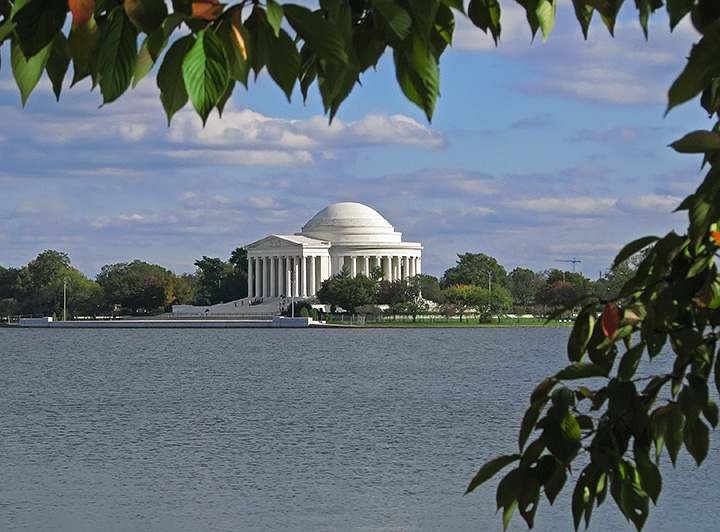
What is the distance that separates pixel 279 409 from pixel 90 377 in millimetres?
21793

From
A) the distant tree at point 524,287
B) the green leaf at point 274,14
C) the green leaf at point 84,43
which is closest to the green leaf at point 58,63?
the green leaf at point 84,43

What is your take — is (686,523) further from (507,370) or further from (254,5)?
(507,370)

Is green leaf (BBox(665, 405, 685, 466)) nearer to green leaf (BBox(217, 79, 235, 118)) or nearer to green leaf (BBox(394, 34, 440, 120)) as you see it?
green leaf (BBox(394, 34, 440, 120))

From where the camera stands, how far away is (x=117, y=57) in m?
1.94

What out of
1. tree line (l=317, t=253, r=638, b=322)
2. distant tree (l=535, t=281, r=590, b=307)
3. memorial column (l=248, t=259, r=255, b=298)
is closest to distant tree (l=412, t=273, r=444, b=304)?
tree line (l=317, t=253, r=638, b=322)

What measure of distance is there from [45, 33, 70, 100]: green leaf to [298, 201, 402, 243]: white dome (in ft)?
479

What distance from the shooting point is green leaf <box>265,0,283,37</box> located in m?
1.87

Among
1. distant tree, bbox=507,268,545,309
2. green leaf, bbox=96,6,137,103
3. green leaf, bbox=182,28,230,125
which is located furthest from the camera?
distant tree, bbox=507,268,545,309

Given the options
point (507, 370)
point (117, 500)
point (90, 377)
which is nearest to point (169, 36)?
point (117, 500)

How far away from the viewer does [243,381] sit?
53.7 m

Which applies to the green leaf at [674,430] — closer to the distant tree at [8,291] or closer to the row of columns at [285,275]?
the row of columns at [285,275]

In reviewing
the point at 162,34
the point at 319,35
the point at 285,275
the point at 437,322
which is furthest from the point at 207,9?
the point at 285,275

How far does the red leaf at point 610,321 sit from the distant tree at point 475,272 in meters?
149

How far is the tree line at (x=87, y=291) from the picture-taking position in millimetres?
141000
